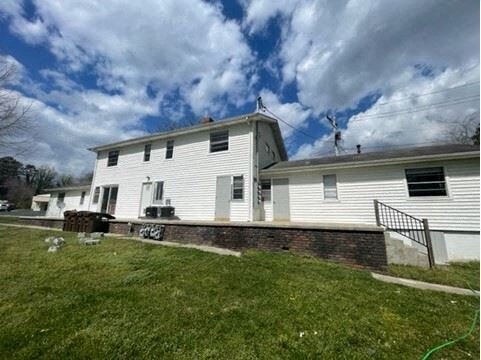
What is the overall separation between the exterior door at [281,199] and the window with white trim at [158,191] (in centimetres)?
672

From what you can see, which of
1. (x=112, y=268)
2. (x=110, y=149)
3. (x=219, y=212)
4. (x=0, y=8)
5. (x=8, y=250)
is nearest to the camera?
(x=112, y=268)

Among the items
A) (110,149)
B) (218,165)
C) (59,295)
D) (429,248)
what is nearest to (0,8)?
(110,149)

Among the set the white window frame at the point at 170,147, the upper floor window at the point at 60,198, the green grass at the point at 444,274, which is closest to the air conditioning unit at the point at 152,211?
the white window frame at the point at 170,147

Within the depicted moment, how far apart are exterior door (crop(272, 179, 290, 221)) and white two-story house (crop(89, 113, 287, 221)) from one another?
97cm

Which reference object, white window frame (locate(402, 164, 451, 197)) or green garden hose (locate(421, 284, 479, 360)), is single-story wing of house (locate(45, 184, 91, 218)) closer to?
green garden hose (locate(421, 284, 479, 360))

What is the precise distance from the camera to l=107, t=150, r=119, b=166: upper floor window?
15.8 m

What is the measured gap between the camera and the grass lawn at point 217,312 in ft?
8.86

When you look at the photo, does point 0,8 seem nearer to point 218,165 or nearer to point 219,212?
point 218,165

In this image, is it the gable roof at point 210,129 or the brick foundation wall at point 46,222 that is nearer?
the gable roof at point 210,129

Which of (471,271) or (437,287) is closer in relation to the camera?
(437,287)

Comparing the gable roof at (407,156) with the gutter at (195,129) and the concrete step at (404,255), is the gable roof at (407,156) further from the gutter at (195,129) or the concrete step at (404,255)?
the concrete step at (404,255)

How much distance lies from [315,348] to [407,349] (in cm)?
117

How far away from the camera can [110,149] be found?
16.1 meters

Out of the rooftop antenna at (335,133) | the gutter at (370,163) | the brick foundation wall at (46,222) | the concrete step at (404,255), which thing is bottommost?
the concrete step at (404,255)
